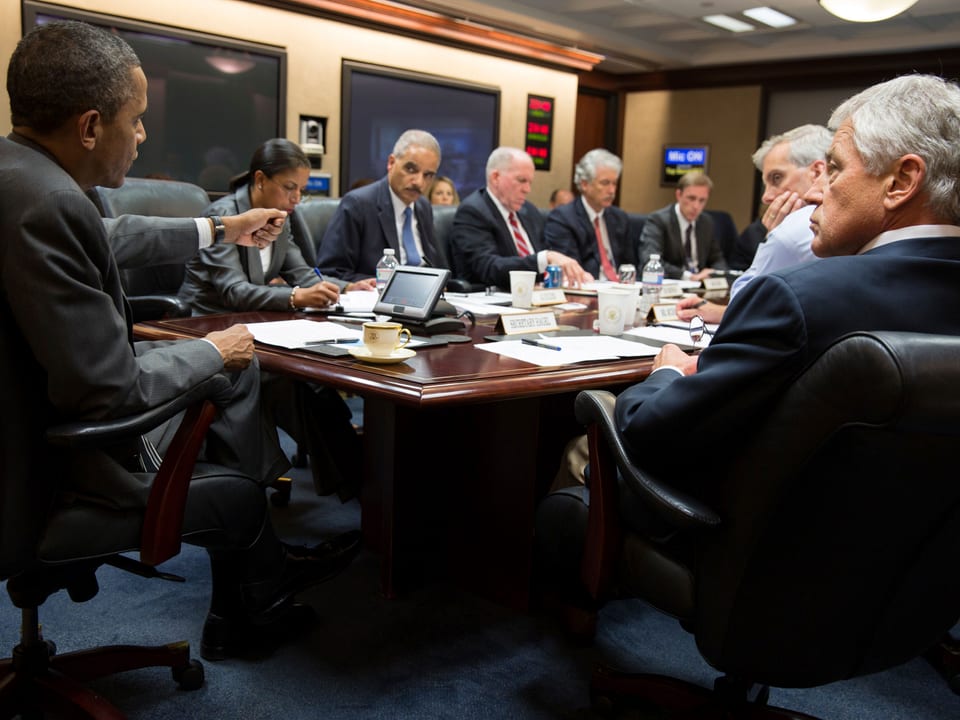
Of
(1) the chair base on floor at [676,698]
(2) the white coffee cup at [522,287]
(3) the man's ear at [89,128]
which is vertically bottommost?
(1) the chair base on floor at [676,698]

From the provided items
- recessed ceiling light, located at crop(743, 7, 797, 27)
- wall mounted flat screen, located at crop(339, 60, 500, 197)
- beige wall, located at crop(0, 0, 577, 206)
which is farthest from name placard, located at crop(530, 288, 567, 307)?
recessed ceiling light, located at crop(743, 7, 797, 27)

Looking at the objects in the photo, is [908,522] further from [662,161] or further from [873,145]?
[662,161]

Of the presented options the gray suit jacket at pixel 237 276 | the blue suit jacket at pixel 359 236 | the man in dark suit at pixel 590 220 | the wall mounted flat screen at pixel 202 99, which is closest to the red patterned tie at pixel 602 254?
the man in dark suit at pixel 590 220

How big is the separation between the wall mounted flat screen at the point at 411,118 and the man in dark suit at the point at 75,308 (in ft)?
17.8

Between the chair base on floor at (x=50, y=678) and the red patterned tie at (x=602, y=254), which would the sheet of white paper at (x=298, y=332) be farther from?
the red patterned tie at (x=602, y=254)

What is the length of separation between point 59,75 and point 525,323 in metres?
1.37

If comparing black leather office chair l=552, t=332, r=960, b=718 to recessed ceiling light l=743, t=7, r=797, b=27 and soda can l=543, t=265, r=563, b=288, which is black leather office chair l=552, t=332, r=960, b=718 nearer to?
soda can l=543, t=265, r=563, b=288

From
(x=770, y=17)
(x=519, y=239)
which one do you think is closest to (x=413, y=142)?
(x=519, y=239)

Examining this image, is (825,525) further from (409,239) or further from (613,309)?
(409,239)

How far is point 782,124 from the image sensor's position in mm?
9438

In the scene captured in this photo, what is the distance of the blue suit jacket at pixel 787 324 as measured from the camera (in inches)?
43.7

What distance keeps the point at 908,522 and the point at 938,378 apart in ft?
0.82

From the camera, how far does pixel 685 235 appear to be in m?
5.69

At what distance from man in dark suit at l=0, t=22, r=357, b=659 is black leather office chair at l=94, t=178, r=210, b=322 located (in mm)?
1541
